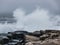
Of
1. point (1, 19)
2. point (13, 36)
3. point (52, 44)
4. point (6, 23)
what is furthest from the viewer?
point (1, 19)

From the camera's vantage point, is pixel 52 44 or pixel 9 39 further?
pixel 9 39

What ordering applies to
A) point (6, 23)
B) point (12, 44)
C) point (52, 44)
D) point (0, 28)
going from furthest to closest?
point (6, 23) → point (0, 28) → point (12, 44) → point (52, 44)

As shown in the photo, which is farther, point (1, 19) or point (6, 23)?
point (1, 19)

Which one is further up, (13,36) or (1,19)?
(1,19)

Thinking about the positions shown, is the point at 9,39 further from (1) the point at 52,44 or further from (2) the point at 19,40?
(1) the point at 52,44

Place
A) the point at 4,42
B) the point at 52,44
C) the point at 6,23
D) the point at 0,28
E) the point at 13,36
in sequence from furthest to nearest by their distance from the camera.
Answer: the point at 6,23
the point at 0,28
the point at 13,36
the point at 4,42
the point at 52,44

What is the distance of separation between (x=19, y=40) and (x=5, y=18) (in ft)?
47.9

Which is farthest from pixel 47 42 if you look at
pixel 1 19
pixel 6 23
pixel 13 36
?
pixel 1 19

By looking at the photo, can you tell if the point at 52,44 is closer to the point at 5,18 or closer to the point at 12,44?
the point at 12,44

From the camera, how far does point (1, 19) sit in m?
Result: 28.1

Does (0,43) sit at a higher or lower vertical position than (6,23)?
lower

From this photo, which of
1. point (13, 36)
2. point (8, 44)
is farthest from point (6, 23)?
point (8, 44)

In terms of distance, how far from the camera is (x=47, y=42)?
8.27 meters

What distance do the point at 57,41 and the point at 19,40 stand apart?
6.00 m
